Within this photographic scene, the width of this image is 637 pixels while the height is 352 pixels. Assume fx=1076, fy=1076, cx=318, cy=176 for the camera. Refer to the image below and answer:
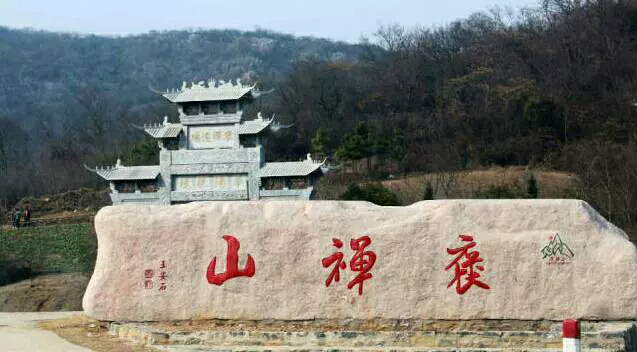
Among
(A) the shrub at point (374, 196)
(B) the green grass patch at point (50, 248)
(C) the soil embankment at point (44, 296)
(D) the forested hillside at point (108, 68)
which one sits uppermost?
(D) the forested hillside at point (108, 68)

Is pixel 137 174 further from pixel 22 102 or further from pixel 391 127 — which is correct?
pixel 22 102

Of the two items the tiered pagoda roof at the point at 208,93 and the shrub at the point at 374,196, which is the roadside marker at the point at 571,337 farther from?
the tiered pagoda roof at the point at 208,93

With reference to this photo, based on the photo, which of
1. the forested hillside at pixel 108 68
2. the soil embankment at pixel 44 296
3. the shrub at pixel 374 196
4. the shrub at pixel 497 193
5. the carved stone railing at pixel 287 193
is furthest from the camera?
the forested hillside at pixel 108 68

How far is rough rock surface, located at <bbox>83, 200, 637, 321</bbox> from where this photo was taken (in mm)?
12031

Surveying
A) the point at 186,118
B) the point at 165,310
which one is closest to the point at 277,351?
the point at 165,310

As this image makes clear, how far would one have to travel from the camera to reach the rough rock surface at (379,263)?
474 inches

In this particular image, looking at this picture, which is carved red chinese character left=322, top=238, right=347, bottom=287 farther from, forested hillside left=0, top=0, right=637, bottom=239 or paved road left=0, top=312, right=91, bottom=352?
forested hillside left=0, top=0, right=637, bottom=239

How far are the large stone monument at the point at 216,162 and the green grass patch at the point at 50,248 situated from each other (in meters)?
2.13

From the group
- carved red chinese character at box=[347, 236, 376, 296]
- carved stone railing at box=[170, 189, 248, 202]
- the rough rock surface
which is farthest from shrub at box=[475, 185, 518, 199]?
carved red chinese character at box=[347, 236, 376, 296]

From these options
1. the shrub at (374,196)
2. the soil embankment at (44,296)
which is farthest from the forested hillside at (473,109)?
the soil embankment at (44,296)

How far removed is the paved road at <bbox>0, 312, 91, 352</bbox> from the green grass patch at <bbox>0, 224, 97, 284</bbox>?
8.52 meters

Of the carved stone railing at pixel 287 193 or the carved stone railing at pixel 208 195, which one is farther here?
the carved stone railing at pixel 208 195

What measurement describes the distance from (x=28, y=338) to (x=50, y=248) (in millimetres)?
17444

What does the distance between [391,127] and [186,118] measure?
17888 millimetres
